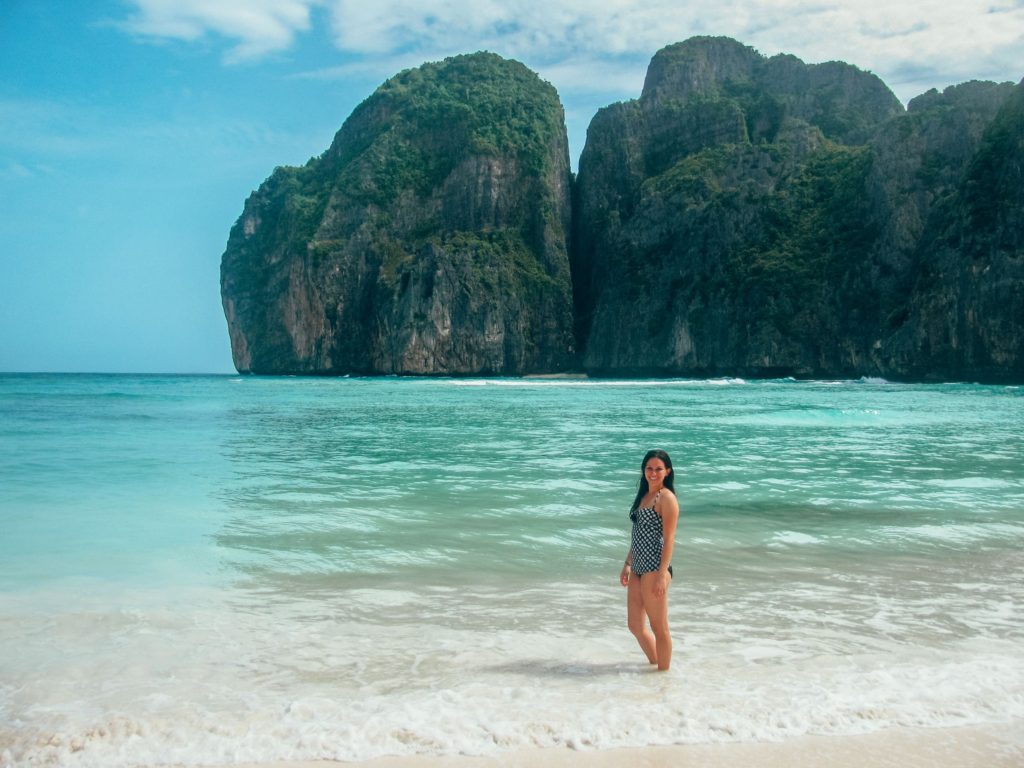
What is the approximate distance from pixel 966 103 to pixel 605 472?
68834 mm

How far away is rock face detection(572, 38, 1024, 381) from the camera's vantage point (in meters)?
55.6

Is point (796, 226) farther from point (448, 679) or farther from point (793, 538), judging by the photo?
point (448, 679)

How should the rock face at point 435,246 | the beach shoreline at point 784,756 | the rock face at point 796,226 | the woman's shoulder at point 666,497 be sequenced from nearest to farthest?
the beach shoreline at point 784,756 < the woman's shoulder at point 666,497 < the rock face at point 796,226 < the rock face at point 435,246

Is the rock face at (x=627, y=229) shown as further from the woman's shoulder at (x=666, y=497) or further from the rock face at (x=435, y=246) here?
the woman's shoulder at (x=666, y=497)

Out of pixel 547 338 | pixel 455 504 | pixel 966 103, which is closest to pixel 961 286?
pixel 966 103

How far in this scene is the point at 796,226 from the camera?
76875 mm

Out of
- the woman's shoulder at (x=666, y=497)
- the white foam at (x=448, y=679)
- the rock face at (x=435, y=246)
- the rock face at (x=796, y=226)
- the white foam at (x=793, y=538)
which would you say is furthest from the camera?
the rock face at (x=435, y=246)

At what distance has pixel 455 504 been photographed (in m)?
9.50

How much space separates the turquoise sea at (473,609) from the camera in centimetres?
362

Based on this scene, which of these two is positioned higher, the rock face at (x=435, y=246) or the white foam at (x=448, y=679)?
the rock face at (x=435, y=246)

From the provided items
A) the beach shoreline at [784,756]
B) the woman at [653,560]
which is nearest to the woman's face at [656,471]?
the woman at [653,560]

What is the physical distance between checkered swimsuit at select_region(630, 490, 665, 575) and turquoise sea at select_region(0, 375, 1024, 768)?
551 mm

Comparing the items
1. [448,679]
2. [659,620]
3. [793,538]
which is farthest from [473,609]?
[793,538]

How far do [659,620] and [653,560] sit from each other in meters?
0.30
